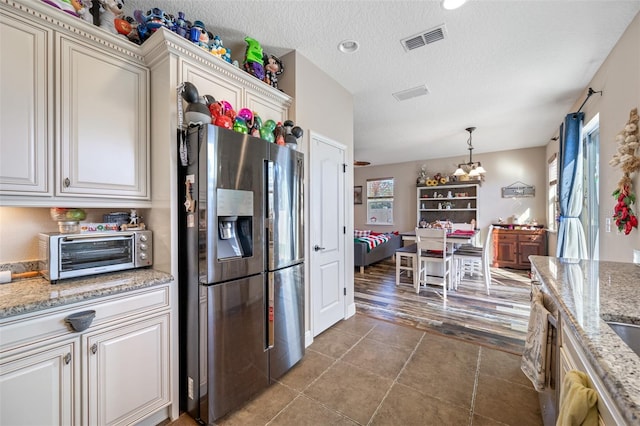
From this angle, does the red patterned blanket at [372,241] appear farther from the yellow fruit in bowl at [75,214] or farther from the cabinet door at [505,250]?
the yellow fruit in bowl at [75,214]

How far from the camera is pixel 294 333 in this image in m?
2.14

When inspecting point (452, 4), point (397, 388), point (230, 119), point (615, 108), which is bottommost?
point (397, 388)

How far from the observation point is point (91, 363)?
4.31ft

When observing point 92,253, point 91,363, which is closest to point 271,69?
point 92,253

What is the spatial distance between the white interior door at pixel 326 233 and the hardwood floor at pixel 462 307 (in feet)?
2.40

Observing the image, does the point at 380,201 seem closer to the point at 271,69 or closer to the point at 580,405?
the point at 271,69

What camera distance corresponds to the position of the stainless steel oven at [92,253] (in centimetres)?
141

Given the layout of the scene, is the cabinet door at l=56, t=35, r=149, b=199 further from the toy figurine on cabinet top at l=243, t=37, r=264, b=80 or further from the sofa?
the sofa

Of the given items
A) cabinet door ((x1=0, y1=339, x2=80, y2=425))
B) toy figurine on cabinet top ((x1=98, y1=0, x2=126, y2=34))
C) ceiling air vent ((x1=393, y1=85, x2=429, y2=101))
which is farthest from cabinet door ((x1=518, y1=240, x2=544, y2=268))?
toy figurine on cabinet top ((x1=98, y1=0, x2=126, y2=34))

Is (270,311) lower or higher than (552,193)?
lower

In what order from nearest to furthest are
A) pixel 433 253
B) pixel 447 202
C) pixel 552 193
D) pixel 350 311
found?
pixel 350 311
pixel 433 253
pixel 552 193
pixel 447 202

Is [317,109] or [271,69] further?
[317,109]

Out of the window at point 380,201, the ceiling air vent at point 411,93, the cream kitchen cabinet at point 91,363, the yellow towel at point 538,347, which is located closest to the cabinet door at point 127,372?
the cream kitchen cabinet at point 91,363

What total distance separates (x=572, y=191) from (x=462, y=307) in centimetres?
198
